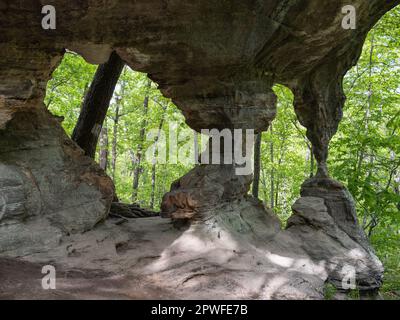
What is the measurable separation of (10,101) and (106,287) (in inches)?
145

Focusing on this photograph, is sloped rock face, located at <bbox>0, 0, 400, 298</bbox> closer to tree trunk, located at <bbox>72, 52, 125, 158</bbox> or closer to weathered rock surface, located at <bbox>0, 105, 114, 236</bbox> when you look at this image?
weathered rock surface, located at <bbox>0, 105, 114, 236</bbox>

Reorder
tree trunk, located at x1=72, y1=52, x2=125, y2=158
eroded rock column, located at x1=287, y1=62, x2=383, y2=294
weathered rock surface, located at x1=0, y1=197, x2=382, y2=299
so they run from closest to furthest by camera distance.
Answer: weathered rock surface, located at x1=0, y1=197, x2=382, y2=299, eroded rock column, located at x1=287, y1=62, x2=383, y2=294, tree trunk, located at x1=72, y1=52, x2=125, y2=158

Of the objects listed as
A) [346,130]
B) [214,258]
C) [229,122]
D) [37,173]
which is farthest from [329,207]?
[37,173]

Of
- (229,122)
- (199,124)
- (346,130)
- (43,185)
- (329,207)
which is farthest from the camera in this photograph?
(346,130)

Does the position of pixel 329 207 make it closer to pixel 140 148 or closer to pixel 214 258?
pixel 214 258

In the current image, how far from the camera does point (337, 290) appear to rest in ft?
21.9

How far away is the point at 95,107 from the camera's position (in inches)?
392

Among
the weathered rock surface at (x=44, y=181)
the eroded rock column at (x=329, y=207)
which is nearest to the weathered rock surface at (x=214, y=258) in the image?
the eroded rock column at (x=329, y=207)

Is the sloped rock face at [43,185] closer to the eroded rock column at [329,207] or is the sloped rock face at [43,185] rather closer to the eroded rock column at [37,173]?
the eroded rock column at [37,173]

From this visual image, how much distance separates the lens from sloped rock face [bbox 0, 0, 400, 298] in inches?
232

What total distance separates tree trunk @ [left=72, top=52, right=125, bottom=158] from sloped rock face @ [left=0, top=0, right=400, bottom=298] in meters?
2.27

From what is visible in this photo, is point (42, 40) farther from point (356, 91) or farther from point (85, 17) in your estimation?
point (356, 91)

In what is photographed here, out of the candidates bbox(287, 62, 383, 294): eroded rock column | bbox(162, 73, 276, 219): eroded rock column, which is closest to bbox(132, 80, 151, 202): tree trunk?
bbox(162, 73, 276, 219): eroded rock column

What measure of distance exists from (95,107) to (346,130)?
8589mm
